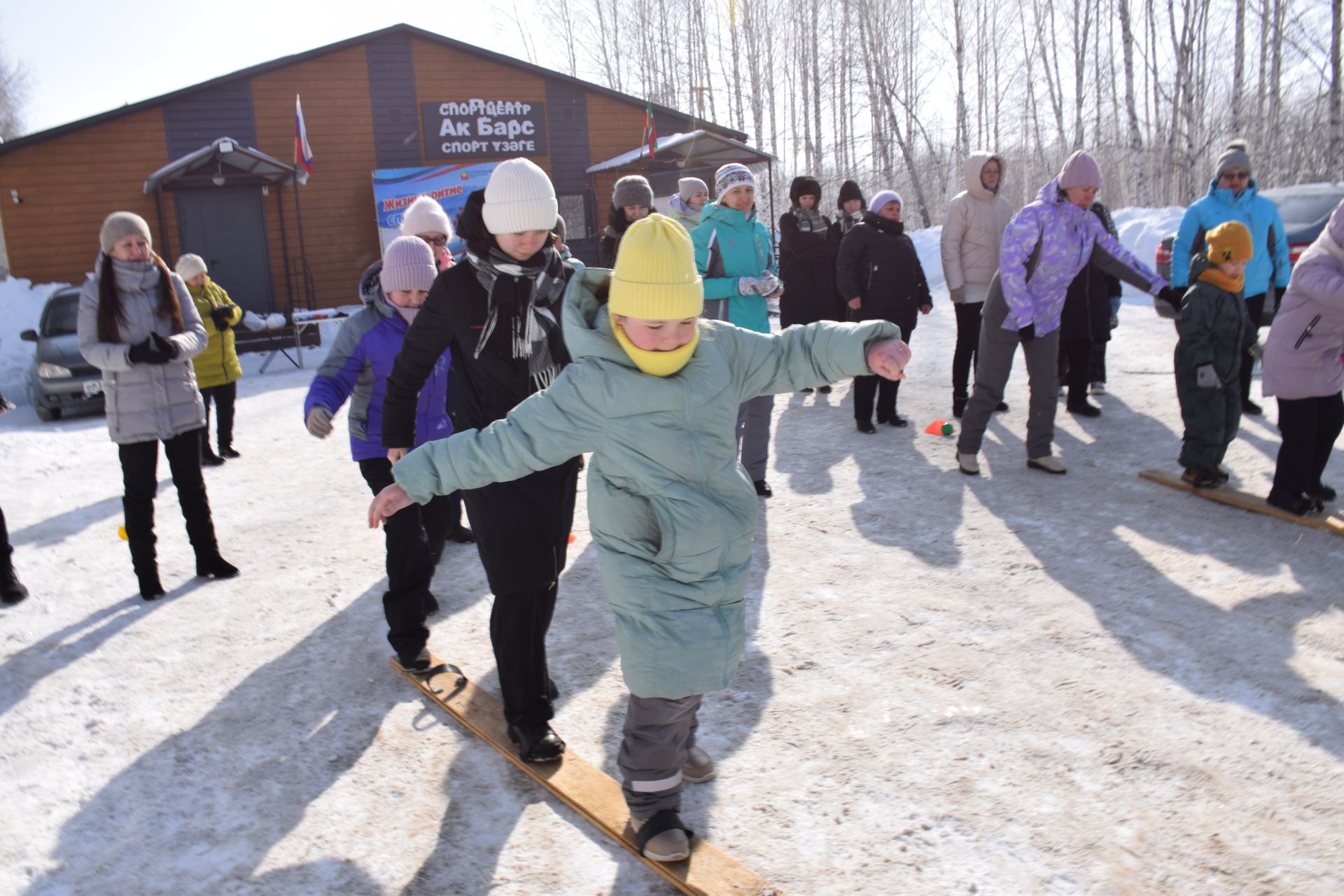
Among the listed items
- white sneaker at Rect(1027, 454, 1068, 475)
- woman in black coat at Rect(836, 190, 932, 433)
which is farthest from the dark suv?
white sneaker at Rect(1027, 454, 1068, 475)

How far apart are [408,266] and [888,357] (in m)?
2.34

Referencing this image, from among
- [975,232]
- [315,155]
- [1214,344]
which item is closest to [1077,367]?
[975,232]

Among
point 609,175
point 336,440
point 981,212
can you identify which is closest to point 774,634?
point 981,212

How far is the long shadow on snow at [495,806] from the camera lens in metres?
2.67

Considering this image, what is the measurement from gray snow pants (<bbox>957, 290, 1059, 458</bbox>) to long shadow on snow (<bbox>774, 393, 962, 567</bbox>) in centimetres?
45

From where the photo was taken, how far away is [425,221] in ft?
15.6

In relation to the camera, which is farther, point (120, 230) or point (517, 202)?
point (120, 230)

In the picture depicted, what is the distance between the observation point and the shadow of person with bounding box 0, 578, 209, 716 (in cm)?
409

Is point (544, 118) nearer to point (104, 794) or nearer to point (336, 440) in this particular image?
point (336, 440)

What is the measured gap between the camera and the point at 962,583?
180 inches

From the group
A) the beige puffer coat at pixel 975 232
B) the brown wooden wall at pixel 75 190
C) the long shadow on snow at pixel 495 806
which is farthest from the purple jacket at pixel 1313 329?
the brown wooden wall at pixel 75 190

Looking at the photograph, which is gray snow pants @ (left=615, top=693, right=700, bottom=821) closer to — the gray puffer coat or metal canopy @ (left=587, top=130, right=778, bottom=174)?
the gray puffer coat

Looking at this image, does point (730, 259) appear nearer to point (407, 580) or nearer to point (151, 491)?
point (407, 580)

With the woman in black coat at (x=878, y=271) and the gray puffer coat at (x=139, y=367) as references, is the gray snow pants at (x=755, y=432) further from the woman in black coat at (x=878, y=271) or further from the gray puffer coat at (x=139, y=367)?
the gray puffer coat at (x=139, y=367)
